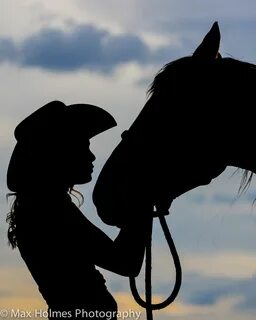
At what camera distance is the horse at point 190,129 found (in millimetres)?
3049

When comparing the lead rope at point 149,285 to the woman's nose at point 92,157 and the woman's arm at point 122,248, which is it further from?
the woman's nose at point 92,157

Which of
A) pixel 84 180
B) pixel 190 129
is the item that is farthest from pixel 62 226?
pixel 190 129

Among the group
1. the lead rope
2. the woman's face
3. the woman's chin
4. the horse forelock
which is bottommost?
the lead rope

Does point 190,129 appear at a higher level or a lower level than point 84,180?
higher

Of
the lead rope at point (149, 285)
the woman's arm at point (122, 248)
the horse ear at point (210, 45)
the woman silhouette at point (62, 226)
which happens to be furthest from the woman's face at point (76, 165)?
the horse ear at point (210, 45)

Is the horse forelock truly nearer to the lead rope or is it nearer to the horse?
the horse

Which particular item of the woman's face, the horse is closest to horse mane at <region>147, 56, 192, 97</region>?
the horse

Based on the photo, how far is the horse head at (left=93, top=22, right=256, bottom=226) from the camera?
3051 mm

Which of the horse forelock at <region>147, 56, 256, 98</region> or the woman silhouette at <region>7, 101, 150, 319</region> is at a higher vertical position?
the horse forelock at <region>147, 56, 256, 98</region>

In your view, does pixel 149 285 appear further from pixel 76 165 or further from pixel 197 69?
pixel 197 69

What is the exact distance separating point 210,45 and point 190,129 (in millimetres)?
433

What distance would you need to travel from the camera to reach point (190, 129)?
3.18m

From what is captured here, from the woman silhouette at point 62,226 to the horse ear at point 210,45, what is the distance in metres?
0.58

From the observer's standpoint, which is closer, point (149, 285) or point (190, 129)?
point (149, 285)
